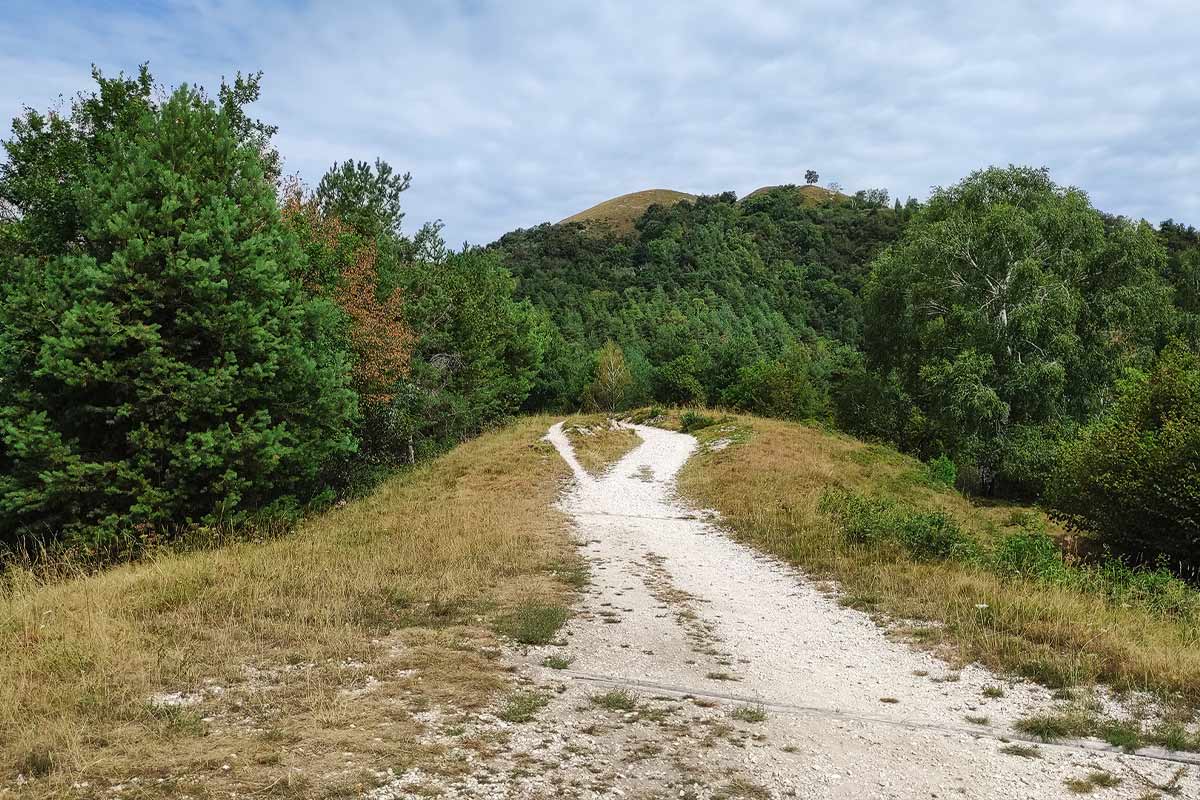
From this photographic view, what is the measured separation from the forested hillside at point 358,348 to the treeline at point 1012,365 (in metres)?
0.10

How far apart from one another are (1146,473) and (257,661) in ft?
48.7

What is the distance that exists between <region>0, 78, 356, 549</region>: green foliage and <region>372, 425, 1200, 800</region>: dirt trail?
28.7ft

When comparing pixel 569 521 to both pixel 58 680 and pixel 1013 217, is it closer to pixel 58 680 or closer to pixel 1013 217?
pixel 58 680

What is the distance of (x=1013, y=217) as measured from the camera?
90.6 feet

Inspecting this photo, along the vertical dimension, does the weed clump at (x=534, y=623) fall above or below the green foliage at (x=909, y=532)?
above

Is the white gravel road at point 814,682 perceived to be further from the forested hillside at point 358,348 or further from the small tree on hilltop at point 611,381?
the small tree on hilltop at point 611,381

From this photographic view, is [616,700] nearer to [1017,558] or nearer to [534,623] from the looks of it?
[534,623]

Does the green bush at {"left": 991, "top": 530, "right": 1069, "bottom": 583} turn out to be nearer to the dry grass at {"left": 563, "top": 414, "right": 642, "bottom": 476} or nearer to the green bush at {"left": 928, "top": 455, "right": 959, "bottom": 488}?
the dry grass at {"left": 563, "top": 414, "right": 642, "bottom": 476}

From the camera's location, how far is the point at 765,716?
204 inches

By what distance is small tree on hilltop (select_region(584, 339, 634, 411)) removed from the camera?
59625 millimetres

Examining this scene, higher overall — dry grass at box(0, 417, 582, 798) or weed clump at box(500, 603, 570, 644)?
dry grass at box(0, 417, 582, 798)

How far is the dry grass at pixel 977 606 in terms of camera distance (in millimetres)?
6020

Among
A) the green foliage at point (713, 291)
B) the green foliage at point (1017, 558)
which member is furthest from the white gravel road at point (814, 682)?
the green foliage at point (713, 291)

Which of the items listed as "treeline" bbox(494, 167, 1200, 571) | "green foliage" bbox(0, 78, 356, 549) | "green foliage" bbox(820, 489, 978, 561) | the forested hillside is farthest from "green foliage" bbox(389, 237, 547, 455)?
"green foliage" bbox(820, 489, 978, 561)
